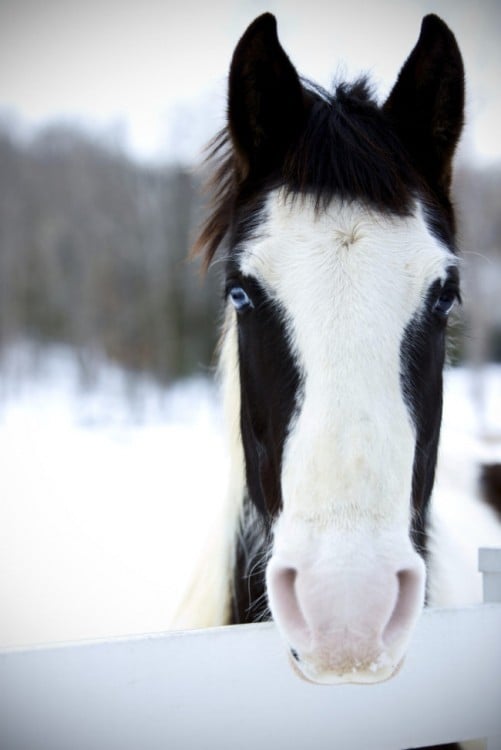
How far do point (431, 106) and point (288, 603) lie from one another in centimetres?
148

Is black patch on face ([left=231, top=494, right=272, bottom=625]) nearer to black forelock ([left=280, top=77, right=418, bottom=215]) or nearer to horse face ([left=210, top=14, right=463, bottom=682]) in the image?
horse face ([left=210, top=14, right=463, bottom=682])

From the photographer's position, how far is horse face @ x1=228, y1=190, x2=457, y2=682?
1109 millimetres

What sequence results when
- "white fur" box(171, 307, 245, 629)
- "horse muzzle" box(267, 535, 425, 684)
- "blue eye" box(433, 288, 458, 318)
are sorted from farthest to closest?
"white fur" box(171, 307, 245, 629) → "blue eye" box(433, 288, 458, 318) → "horse muzzle" box(267, 535, 425, 684)

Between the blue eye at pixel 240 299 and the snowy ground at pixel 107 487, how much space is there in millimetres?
1630

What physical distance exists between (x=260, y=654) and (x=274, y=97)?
4.90ft

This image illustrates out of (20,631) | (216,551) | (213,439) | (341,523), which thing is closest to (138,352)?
(213,439)

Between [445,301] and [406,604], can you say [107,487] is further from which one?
[406,604]

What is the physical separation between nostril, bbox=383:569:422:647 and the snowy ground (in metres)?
1.87

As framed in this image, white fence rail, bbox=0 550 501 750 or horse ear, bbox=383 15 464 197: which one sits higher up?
horse ear, bbox=383 15 464 197

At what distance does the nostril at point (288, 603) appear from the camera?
1163 mm

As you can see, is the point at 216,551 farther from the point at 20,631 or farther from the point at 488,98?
the point at 488,98

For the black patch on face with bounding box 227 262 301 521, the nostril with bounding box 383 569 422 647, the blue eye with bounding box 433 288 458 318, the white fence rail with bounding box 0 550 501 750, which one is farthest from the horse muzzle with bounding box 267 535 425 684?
the blue eye with bounding box 433 288 458 318

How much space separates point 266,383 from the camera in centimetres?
152

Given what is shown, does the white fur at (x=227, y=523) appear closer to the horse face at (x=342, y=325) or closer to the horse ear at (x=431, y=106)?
the horse face at (x=342, y=325)
